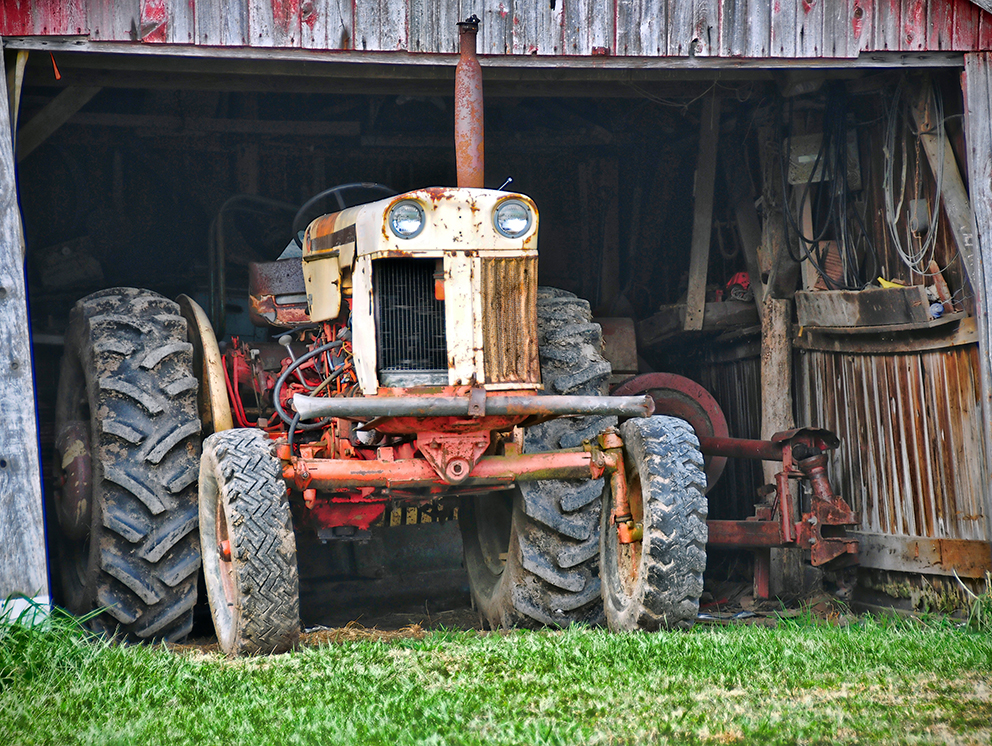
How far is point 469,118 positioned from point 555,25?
128 cm

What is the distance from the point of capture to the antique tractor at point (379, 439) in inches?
200

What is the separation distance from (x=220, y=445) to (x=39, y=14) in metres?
2.29

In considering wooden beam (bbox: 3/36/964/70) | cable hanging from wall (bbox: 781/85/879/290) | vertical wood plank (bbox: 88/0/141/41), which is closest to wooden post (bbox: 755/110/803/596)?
cable hanging from wall (bbox: 781/85/879/290)

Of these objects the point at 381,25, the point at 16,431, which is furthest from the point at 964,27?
the point at 16,431

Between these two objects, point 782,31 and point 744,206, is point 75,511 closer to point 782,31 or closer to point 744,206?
point 782,31

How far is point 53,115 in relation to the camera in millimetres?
6945

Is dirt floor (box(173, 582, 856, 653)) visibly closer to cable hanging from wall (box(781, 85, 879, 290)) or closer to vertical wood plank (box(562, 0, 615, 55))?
cable hanging from wall (box(781, 85, 879, 290))

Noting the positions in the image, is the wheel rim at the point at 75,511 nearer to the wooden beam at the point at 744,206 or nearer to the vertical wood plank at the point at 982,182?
the wooden beam at the point at 744,206

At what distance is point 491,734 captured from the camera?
356 cm

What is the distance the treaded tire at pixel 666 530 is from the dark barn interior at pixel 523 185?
2465 millimetres

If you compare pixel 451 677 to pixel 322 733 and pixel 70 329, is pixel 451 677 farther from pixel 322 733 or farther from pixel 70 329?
pixel 70 329

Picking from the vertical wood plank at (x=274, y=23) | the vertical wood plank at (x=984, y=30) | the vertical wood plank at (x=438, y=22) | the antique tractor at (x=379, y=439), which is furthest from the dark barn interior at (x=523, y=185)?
the antique tractor at (x=379, y=439)

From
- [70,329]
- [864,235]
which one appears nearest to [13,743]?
[70,329]

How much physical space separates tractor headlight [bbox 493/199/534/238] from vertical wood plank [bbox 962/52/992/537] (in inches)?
108
